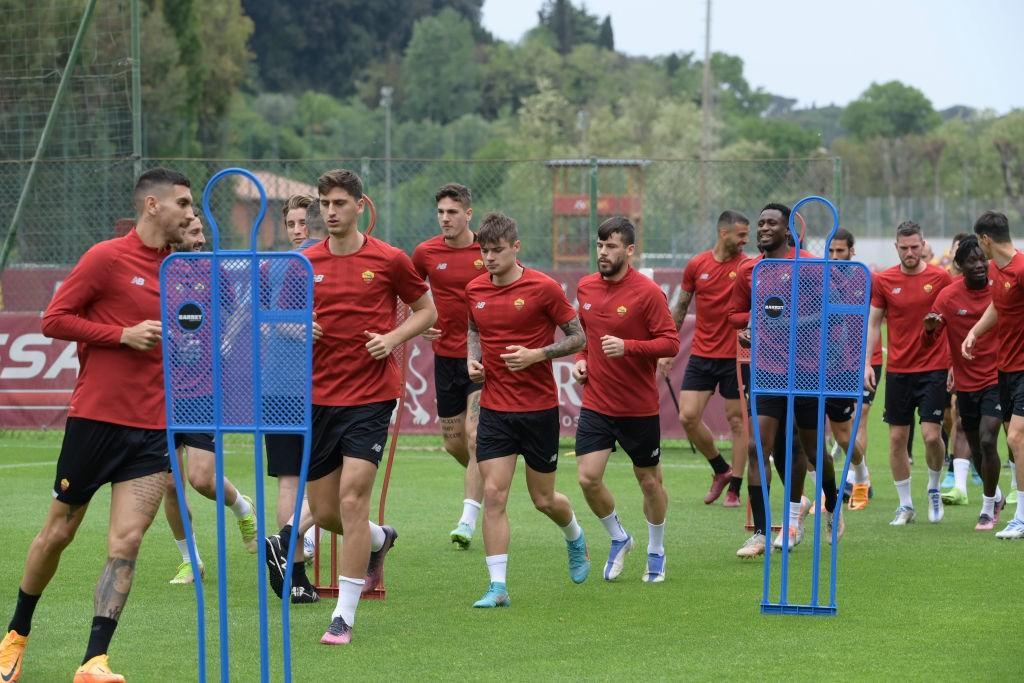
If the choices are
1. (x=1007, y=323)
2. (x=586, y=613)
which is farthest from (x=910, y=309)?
(x=586, y=613)

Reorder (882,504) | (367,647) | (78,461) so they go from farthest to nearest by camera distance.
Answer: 1. (882,504)
2. (367,647)
3. (78,461)

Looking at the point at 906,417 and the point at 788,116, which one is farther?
the point at 788,116

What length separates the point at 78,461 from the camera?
6605 millimetres

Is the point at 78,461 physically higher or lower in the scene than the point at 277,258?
lower

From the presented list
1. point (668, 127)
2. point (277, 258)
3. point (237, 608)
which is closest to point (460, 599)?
point (237, 608)

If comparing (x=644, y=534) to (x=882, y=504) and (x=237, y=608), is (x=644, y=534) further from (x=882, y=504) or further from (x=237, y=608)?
(x=237, y=608)

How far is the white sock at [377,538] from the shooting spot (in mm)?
8475

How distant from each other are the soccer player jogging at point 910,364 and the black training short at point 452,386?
127 inches

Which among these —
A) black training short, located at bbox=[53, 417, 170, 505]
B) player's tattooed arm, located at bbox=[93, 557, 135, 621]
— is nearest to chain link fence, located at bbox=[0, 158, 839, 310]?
black training short, located at bbox=[53, 417, 170, 505]

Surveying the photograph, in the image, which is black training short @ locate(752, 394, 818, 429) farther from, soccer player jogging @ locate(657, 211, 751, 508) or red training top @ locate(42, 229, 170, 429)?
red training top @ locate(42, 229, 170, 429)

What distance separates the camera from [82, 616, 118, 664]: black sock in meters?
6.42

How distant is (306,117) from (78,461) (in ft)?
320

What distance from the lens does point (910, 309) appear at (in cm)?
1174

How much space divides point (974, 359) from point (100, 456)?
718 centimetres
